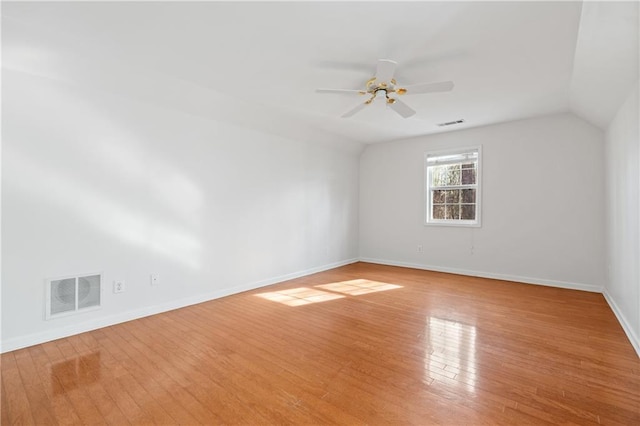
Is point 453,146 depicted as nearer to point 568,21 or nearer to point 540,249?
point 540,249

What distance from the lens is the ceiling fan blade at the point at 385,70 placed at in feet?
7.61

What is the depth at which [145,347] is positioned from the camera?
252 cm

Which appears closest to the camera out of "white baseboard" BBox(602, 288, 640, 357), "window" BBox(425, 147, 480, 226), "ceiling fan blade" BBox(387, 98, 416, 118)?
"white baseboard" BBox(602, 288, 640, 357)

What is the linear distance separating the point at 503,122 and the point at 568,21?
2866 millimetres

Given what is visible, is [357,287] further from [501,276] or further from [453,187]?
[453,187]

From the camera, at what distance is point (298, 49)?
2.48m

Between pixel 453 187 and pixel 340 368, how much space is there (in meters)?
4.23

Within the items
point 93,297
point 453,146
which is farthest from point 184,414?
point 453,146

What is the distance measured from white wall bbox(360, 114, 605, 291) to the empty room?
31mm

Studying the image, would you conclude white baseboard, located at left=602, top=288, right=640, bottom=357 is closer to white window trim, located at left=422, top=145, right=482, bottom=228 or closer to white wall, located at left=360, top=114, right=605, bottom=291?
white wall, located at left=360, top=114, right=605, bottom=291

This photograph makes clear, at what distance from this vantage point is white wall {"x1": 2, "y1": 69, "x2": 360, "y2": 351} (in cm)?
253

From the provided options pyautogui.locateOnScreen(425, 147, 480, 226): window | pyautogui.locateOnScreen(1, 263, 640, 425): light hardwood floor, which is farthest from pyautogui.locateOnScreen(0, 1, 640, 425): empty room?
pyautogui.locateOnScreen(425, 147, 480, 226): window

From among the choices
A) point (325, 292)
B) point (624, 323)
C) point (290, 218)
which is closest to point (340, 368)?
point (325, 292)

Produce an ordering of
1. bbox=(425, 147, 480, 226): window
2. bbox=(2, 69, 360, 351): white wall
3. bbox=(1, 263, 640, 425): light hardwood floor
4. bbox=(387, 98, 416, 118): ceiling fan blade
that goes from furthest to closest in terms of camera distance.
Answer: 1. bbox=(425, 147, 480, 226): window
2. bbox=(387, 98, 416, 118): ceiling fan blade
3. bbox=(2, 69, 360, 351): white wall
4. bbox=(1, 263, 640, 425): light hardwood floor
